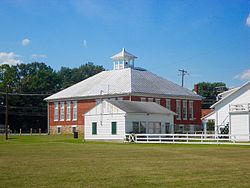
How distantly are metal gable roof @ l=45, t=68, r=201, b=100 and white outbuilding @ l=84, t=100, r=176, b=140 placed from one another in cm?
1012

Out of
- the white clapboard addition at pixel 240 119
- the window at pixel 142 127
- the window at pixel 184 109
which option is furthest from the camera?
the window at pixel 184 109

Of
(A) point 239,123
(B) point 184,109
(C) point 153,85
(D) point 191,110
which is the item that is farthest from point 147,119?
(D) point 191,110

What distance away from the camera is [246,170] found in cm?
1872

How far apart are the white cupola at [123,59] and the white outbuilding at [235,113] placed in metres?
25.5

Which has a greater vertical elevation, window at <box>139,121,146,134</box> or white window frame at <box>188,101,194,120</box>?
white window frame at <box>188,101,194,120</box>

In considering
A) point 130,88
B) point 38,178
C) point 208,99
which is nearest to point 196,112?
point 130,88

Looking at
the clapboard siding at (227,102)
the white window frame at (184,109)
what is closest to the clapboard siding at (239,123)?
the clapboard siding at (227,102)

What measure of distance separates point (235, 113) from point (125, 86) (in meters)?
22.3

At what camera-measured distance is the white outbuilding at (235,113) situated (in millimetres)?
50375

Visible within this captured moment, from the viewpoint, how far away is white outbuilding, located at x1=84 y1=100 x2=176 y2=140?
53.9m

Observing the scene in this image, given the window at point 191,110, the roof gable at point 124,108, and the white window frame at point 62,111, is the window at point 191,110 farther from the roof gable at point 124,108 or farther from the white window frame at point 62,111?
the white window frame at point 62,111

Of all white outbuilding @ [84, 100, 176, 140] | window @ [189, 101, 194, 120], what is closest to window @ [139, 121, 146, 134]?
white outbuilding @ [84, 100, 176, 140]

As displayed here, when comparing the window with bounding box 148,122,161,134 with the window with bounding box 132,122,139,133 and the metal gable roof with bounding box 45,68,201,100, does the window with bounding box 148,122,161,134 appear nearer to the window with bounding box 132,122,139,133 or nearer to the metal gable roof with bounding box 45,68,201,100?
the window with bounding box 132,122,139,133

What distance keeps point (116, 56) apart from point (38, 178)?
64896 millimetres
